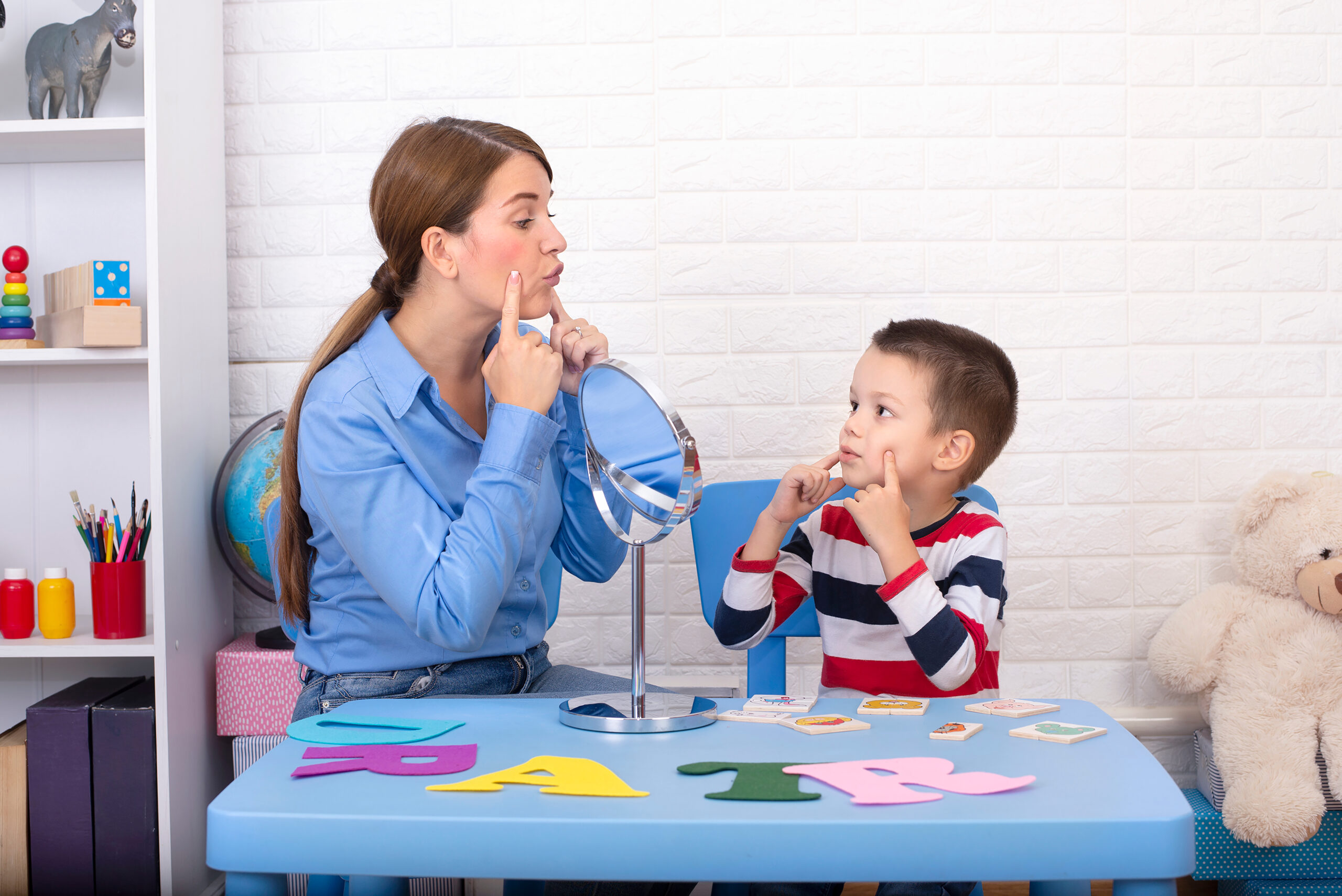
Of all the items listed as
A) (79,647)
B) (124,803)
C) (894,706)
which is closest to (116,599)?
(79,647)

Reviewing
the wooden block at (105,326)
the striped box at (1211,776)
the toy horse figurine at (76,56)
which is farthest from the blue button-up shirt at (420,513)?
the striped box at (1211,776)

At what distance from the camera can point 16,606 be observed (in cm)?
189

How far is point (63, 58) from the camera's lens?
196 centimetres

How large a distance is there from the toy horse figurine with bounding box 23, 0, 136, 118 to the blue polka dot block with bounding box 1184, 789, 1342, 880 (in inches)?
96.4

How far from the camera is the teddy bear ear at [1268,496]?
6.35ft

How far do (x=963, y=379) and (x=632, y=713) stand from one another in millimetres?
762

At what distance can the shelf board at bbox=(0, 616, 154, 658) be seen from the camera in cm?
183

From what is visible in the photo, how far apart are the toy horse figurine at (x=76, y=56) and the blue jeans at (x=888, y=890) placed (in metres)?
1.83

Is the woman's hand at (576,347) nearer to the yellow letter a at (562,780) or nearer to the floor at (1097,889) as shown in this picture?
the yellow letter a at (562,780)

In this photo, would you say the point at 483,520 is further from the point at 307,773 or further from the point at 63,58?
the point at 63,58

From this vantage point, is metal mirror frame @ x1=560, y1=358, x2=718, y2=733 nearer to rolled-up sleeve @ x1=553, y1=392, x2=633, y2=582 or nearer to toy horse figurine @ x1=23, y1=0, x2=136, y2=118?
rolled-up sleeve @ x1=553, y1=392, x2=633, y2=582

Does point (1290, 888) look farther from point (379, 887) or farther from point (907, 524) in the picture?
point (379, 887)

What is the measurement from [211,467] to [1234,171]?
215cm

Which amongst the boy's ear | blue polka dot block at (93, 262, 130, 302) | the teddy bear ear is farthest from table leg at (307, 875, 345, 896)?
the teddy bear ear
